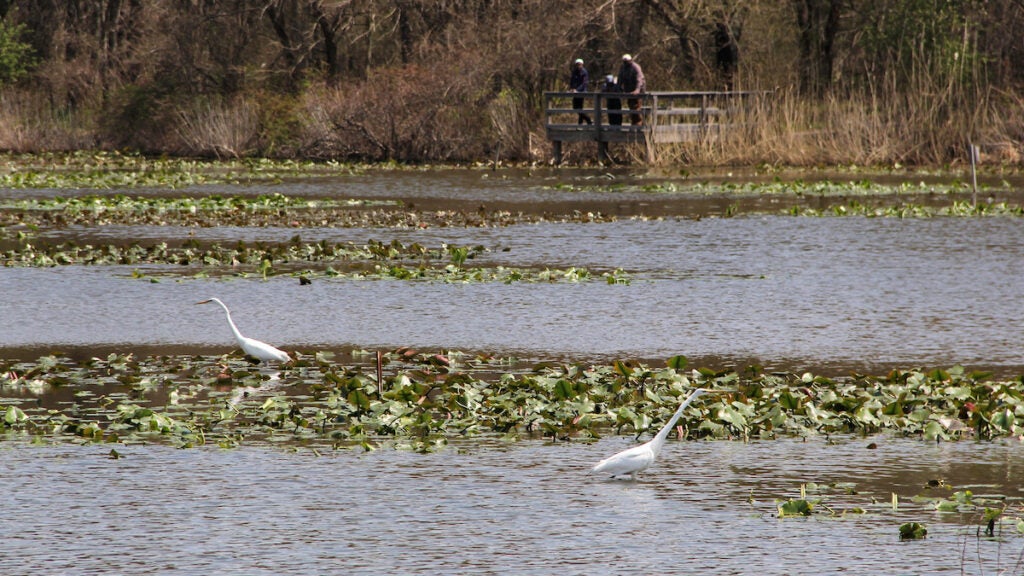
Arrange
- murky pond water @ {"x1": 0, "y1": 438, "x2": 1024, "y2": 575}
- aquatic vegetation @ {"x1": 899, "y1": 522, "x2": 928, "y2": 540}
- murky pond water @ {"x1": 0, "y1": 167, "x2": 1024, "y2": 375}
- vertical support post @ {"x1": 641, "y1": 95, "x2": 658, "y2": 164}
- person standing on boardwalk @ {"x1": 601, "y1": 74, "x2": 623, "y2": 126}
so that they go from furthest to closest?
person standing on boardwalk @ {"x1": 601, "y1": 74, "x2": 623, "y2": 126} < vertical support post @ {"x1": 641, "y1": 95, "x2": 658, "y2": 164} < murky pond water @ {"x1": 0, "y1": 167, "x2": 1024, "y2": 375} < aquatic vegetation @ {"x1": 899, "y1": 522, "x2": 928, "y2": 540} < murky pond water @ {"x1": 0, "y1": 438, "x2": 1024, "y2": 575}

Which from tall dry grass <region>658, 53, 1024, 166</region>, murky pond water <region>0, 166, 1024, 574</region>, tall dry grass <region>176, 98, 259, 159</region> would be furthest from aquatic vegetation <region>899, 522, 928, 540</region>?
tall dry grass <region>176, 98, 259, 159</region>

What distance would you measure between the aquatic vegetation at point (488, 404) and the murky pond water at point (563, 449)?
0.28m

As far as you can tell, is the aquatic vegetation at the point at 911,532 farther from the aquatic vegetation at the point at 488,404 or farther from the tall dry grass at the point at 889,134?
the tall dry grass at the point at 889,134

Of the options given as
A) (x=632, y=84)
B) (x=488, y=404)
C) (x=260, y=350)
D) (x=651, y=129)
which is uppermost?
(x=632, y=84)

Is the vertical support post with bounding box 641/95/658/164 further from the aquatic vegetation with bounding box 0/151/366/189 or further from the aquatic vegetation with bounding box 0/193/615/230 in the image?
the aquatic vegetation with bounding box 0/193/615/230

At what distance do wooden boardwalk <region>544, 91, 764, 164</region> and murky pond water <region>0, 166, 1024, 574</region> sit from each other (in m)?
14.7

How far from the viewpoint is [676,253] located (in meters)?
18.9

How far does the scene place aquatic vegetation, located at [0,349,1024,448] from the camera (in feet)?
29.5

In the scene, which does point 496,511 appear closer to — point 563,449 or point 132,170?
point 563,449

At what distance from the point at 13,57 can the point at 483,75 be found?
2004cm

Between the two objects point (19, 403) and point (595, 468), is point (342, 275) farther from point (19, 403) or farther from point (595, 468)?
point (595, 468)

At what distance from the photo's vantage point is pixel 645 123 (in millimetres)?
38062

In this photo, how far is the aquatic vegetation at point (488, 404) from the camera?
29.5ft

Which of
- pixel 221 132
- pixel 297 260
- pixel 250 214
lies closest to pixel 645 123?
pixel 221 132
